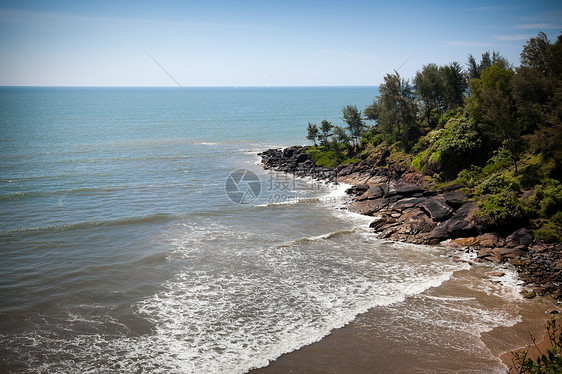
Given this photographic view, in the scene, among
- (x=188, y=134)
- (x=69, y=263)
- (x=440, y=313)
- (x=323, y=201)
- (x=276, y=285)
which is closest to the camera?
(x=440, y=313)

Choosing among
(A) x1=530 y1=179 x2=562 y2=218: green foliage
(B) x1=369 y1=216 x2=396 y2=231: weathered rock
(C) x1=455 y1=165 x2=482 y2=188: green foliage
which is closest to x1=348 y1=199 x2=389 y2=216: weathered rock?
(B) x1=369 y1=216 x2=396 y2=231: weathered rock

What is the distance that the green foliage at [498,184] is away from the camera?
32.5 m

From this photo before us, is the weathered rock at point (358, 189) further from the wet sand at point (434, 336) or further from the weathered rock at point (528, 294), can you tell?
the weathered rock at point (528, 294)

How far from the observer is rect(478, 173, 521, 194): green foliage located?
106ft

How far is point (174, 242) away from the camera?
32500mm

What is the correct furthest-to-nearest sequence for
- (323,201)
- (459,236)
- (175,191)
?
(175,191) < (323,201) < (459,236)

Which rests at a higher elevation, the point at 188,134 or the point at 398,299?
the point at 188,134

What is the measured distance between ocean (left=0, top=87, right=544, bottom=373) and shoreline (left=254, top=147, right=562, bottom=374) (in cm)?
65

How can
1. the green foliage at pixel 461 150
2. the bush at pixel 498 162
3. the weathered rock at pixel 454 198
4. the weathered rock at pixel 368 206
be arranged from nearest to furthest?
1. the weathered rock at pixel 454 198
2. the bush at pixel 498 162
3. the weathered rock at pixel 368 206
4. the green foliage at pixel 461 150

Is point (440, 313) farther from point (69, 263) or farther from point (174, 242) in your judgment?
point (69, 263)

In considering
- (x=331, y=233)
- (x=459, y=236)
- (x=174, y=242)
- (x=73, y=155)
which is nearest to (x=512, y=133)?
(x=459, y=236)

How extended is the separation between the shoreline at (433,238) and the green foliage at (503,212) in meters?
0.85

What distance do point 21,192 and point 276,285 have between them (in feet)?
129

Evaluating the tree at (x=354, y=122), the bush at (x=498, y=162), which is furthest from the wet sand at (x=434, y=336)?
the tree at (x=354, y=122)
